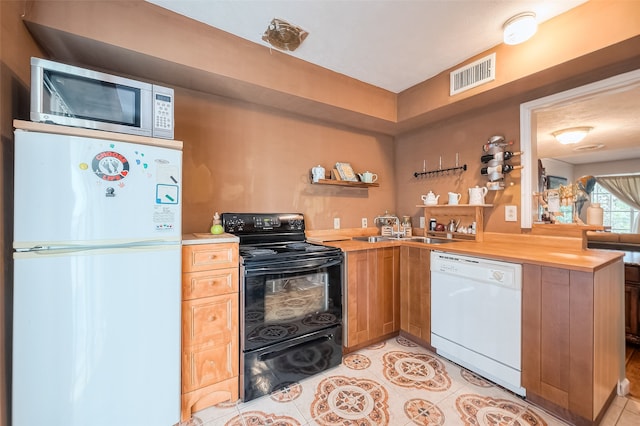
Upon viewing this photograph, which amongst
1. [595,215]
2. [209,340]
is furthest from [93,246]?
[595,215]

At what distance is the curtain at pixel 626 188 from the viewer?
17.8ft

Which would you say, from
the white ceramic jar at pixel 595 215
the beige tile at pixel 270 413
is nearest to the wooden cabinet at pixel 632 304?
the white ceramic jar at pixel 595 215

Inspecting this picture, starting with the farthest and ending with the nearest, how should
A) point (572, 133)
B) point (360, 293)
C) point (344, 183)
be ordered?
point (572, 133), point (344, 183), point (360, 293)

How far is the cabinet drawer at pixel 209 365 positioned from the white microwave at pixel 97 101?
1296 millimetres

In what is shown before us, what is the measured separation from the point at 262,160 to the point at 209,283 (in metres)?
1.25

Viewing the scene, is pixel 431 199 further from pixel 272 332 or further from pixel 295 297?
pixel 272 332

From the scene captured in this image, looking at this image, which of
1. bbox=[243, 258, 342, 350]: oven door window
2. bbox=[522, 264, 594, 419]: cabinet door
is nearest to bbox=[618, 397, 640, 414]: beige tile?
bbox=[522, 264, 594, 419]: cabinet door

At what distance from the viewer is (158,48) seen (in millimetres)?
1622

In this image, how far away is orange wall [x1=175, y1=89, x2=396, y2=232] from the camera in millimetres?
2133

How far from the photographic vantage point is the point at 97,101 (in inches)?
52.4

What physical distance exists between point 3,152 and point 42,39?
2.53 feet

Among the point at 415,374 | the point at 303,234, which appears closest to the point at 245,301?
the point at 303,234

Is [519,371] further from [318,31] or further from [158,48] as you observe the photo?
[158,48]

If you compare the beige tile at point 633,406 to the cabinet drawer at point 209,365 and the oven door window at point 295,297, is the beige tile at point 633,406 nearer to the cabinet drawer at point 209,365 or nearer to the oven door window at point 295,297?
the oven door window at point 295,297
